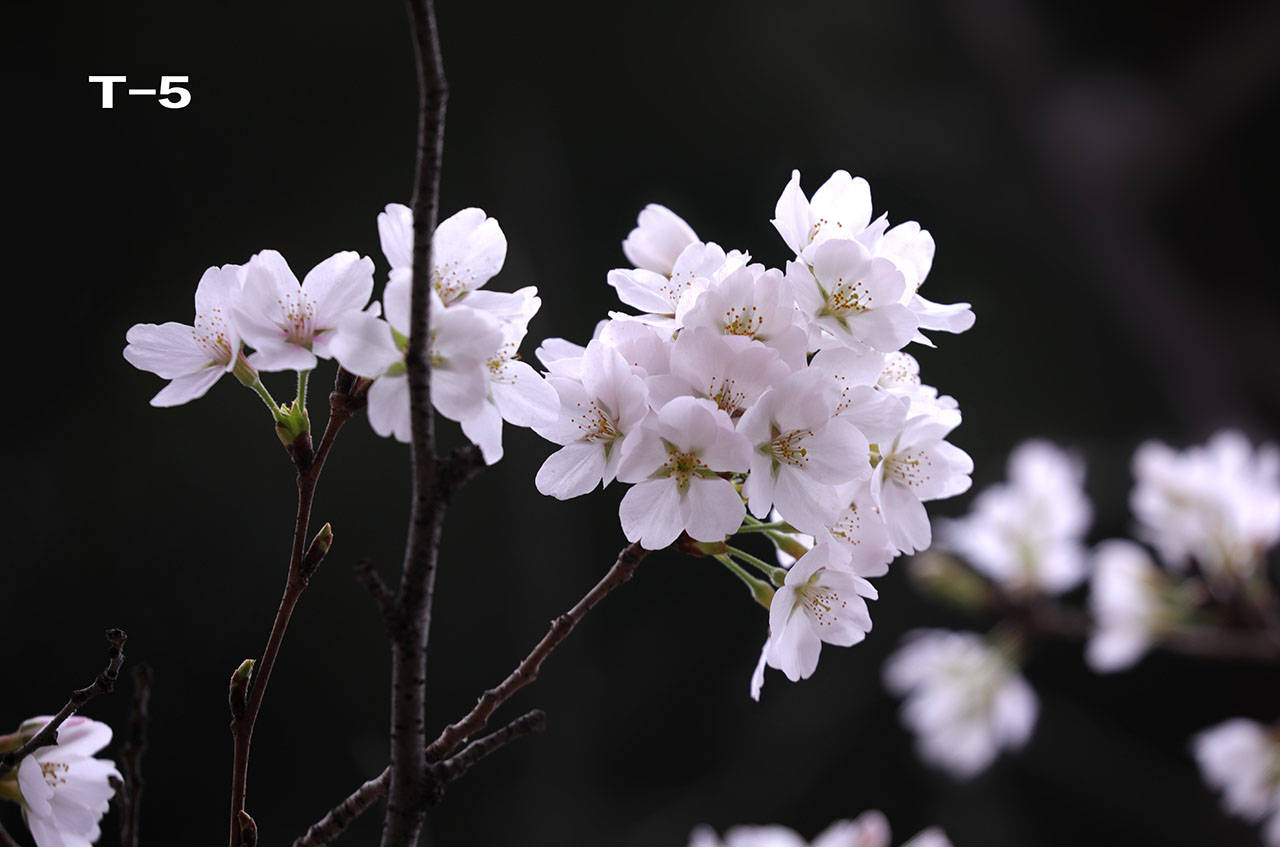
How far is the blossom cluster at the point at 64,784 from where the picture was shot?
36 cm

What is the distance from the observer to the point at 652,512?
336 mm

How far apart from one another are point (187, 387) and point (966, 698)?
35.8 inches

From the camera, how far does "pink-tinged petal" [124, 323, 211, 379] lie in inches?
13.2

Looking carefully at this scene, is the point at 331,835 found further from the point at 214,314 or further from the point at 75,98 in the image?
the point at 75,98

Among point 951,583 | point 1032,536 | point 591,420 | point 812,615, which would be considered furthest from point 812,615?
point 1032,536

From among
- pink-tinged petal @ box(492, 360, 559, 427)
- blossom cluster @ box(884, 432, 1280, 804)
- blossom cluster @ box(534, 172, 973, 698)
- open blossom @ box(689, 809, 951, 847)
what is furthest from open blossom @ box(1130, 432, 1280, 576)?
pink-tinged petal @ box(492, 360, 559, 427)

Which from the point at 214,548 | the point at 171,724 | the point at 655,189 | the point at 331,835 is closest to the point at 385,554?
the point at 214,548

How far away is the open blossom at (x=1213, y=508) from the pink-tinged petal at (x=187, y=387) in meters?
0.85

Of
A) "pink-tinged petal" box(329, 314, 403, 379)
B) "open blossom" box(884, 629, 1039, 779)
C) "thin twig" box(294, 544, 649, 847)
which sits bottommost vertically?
"open blossom" box(884, 629, 1039, 779)

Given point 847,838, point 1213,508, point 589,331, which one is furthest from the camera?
point 589,331

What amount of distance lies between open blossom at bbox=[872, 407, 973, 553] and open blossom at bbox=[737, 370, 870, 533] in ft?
0.07

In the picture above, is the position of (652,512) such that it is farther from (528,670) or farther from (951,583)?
(951,583)

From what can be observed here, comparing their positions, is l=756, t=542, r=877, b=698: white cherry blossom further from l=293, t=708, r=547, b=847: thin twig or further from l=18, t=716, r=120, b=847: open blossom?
l=18, t=716, r=120, b=847: open blossom

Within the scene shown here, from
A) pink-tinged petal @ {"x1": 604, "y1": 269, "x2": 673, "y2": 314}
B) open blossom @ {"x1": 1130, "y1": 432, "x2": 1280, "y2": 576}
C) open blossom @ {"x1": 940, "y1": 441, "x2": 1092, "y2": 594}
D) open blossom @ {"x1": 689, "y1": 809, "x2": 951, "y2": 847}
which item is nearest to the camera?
pink-tinged petal @ {"x1": 604, "y1": 269, "x2": 673, "y2": 314}
